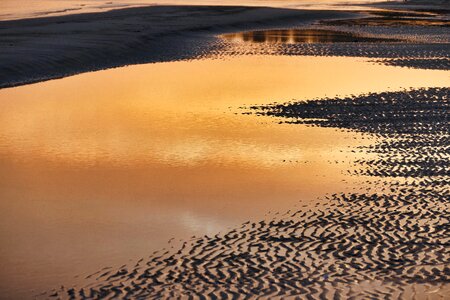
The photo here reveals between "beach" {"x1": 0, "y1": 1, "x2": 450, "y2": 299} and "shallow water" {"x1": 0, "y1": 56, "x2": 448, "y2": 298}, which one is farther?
"shallow water" {"x1": 0, "y1": 56, "x2": 448, "y2": 298}

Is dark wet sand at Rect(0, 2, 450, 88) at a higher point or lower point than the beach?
lower

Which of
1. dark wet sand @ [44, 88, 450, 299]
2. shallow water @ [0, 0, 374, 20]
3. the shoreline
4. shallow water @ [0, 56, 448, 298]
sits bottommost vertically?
shallow water @ [0, 0, 374, 20]

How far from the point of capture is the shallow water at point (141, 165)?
33.2 ft

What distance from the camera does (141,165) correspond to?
45.4 feet

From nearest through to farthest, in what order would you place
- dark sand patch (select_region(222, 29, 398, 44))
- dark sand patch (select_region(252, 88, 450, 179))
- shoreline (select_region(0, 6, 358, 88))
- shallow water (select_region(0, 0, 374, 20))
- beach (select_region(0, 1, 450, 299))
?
beach (select_region(0, 1, 450, 299)), dark sand patch (select_region(252, 88, 450, 179)), shoreline (select_region(0, 6, 358, 88)), dark sand patch (select_region(222, 29, 398, 44)), shallow water (select_region(0, 0, 374, 20))

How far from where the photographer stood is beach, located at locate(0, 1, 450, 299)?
29.5 feet

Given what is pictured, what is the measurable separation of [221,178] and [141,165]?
5.14ft

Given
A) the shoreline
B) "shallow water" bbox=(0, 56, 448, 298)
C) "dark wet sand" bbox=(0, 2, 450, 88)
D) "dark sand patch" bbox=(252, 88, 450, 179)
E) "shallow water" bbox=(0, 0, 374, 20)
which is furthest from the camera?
"shallow water" bbox=(0, 0, 374, 20)

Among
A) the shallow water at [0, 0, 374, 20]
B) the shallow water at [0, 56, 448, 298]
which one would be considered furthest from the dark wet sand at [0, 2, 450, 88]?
the shallow water at [0, 0, 374, 20]

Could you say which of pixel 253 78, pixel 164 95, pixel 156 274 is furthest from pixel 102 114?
pixel 156 274

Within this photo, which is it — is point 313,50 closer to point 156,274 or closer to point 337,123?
point 337,123

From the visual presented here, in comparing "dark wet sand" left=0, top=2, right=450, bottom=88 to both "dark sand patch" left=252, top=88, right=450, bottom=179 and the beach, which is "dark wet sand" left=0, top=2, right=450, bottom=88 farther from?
"dark sand patch" left=252, top=88, right=450, bottom=179

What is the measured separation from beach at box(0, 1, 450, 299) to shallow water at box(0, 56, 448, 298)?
0.04 metres

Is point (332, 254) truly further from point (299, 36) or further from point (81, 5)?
point (81, 5)
